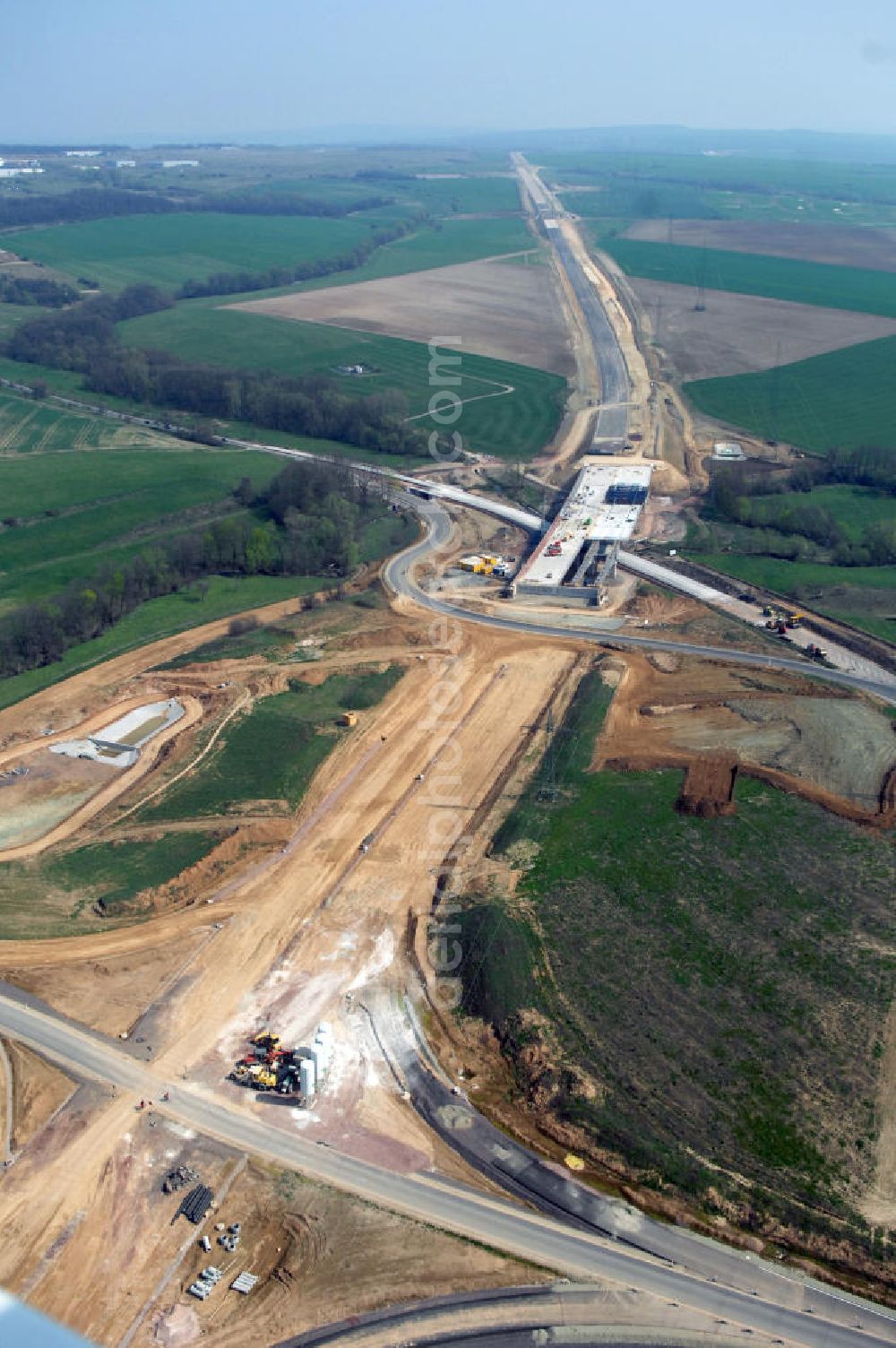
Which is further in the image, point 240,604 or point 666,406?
point 666,406

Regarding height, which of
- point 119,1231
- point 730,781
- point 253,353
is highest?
point 253,353

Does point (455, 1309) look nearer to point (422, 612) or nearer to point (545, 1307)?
point (545, 1307)

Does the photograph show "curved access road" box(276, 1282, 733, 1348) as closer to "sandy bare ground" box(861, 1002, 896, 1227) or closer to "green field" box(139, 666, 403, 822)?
"sandy bare ground" box(861, 1002, 896, 1227)

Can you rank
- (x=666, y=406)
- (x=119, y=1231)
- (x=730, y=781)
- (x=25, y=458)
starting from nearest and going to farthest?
(x=119, y=1231) → (x=730, y=781) → (x=25, y=458) → (x=666, y=406)

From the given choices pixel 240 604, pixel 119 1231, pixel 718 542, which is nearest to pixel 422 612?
pixel 240 604

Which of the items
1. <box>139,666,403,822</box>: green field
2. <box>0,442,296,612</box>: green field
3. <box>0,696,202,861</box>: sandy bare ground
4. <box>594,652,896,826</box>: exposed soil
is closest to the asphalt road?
<box>0,442,296,612</box>: green field

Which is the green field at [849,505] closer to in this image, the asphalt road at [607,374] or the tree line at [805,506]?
the tree line at [805,506]

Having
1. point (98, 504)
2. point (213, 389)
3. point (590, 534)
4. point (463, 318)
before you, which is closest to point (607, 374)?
point (463, 318)
